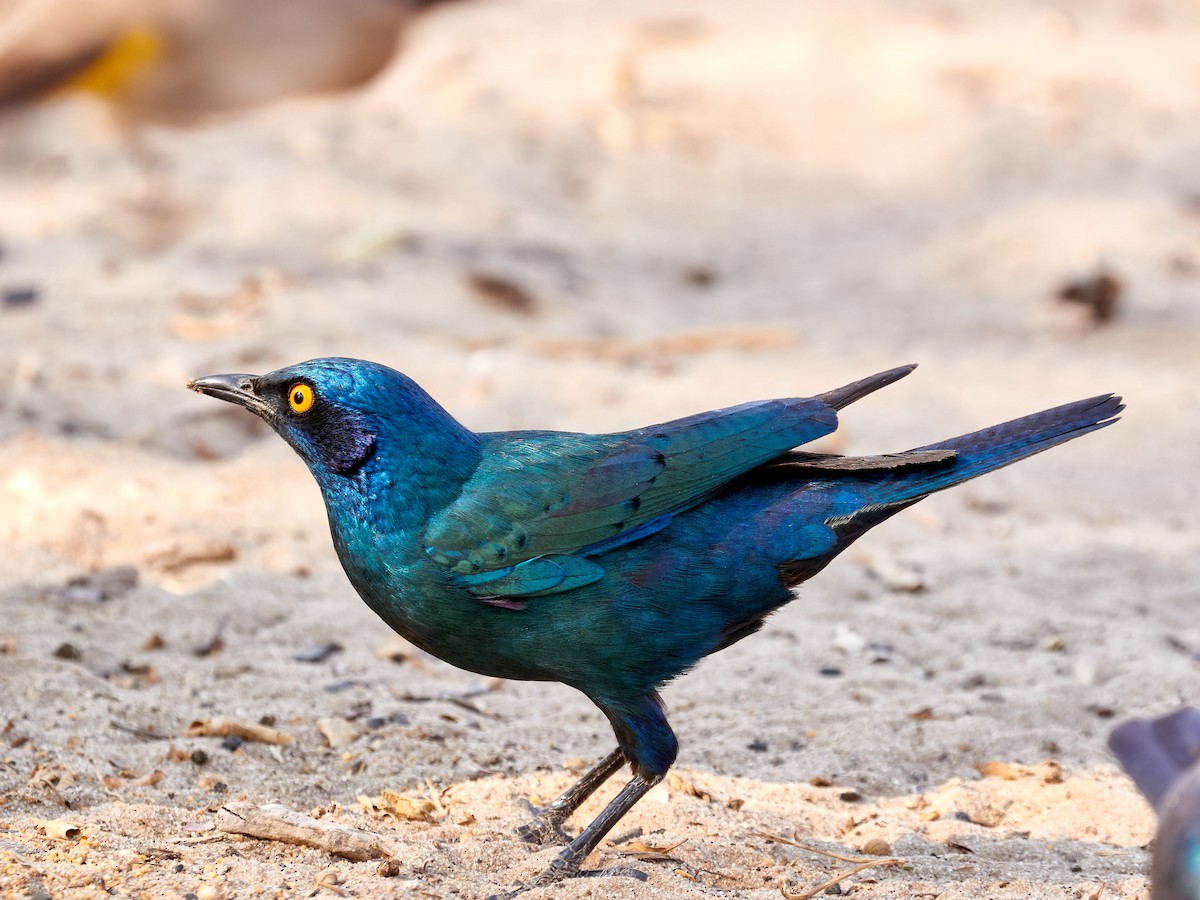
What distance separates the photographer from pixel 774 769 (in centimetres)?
390

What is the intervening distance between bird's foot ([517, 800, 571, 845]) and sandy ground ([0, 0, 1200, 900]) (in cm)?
12

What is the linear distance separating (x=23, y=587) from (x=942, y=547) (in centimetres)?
334

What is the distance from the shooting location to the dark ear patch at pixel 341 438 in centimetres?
318

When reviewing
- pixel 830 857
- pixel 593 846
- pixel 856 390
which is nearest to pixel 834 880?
pixel 830 857

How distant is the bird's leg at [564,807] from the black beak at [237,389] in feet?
3.89

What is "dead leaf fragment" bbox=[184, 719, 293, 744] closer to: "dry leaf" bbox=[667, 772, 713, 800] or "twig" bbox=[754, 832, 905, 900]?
"dry leaf" bbox=[667, 772, 713, 800]

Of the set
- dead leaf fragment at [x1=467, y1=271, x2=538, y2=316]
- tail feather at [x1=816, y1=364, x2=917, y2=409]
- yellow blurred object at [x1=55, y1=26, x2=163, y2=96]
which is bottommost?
dead leaf fragment at [x1=467, y1=271, x2=538, y2=316]

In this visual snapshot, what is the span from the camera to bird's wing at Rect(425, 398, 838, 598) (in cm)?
313

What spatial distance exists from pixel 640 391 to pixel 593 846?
3516mm

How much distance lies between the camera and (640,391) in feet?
21.5

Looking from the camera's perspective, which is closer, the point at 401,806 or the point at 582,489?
the point at 582,489

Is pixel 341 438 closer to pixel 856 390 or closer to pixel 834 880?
pixel 856 390

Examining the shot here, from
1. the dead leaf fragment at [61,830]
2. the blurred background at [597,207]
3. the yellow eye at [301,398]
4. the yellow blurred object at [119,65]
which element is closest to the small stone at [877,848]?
the yellow eye at [301,398]

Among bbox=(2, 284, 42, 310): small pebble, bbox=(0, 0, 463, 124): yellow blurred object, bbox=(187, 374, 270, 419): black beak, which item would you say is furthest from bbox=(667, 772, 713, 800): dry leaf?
bbox=(0, 0, 463, 124): yellow blurred object
